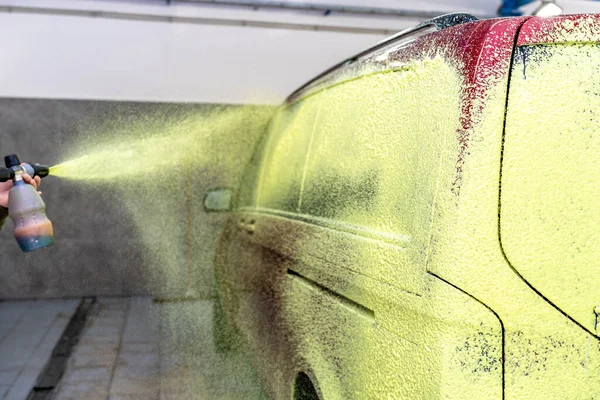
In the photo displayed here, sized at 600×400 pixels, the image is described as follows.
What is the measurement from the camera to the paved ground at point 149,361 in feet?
14.0

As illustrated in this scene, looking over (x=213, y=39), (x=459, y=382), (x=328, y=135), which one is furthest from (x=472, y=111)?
(x=213, y=39)

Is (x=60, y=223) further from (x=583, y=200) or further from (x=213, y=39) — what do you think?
(x=583, y=200)

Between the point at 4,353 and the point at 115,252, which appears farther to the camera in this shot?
the point at 115,252

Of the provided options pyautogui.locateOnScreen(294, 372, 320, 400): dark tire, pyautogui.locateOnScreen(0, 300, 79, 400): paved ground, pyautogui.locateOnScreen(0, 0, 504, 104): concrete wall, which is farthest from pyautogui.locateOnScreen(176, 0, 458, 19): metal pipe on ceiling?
pyautogui.locateOnScreen(294, 372, 320, 400): dark tire

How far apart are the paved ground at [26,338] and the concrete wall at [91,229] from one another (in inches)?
13.6

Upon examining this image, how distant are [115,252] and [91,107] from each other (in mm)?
1732

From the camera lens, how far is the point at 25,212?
2691 millimetres

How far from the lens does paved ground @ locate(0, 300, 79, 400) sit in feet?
14.9

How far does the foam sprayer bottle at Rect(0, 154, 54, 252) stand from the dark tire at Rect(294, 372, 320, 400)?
1325 mm

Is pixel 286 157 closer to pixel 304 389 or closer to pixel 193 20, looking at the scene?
pixel 304 389

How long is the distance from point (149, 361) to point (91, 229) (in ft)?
8.33

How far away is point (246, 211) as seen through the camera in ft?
13.1

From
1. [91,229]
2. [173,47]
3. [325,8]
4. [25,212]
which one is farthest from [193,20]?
[25,212]

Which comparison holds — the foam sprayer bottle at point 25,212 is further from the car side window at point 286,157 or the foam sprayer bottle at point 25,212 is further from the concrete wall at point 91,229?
the concrete wall at point 91,229
